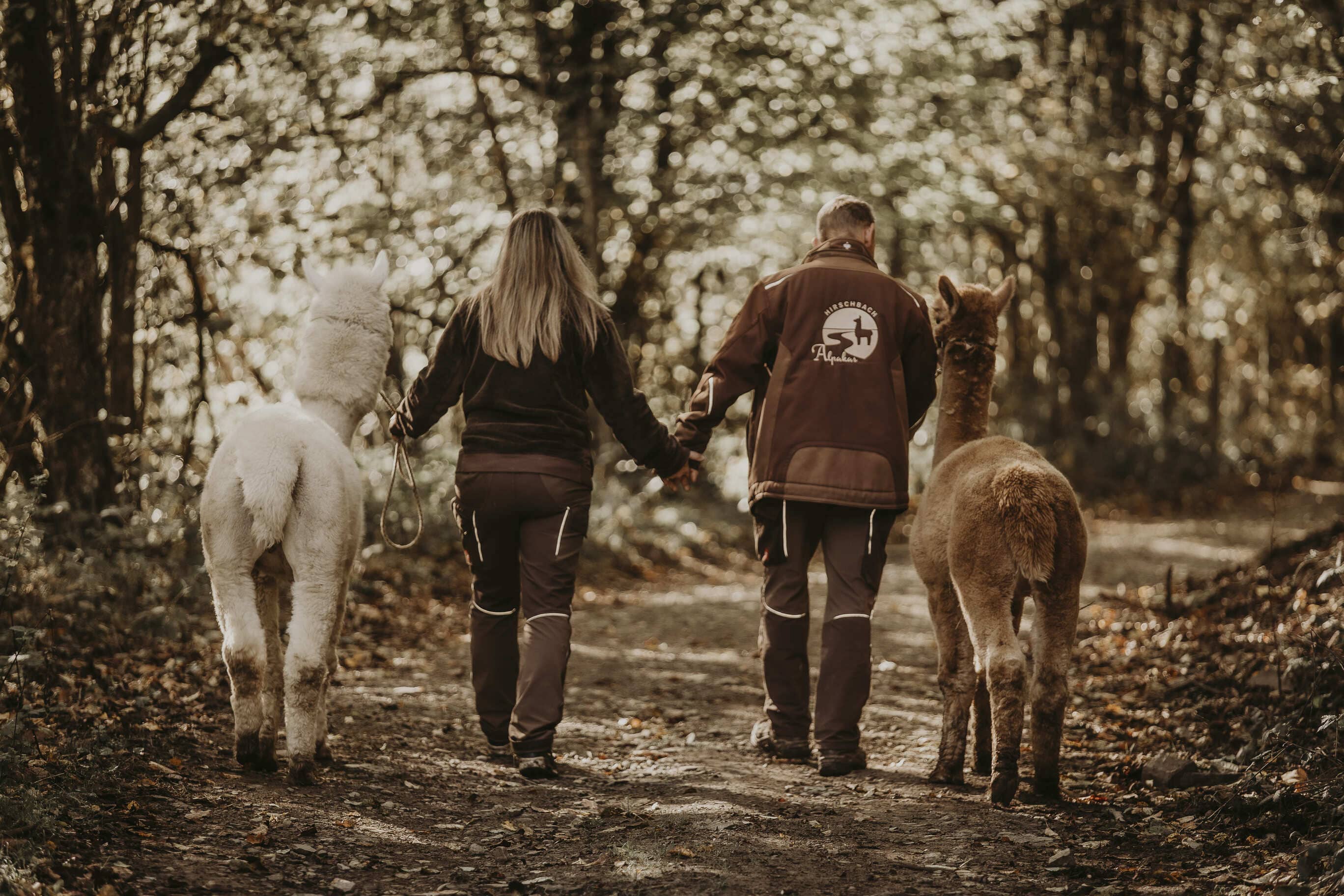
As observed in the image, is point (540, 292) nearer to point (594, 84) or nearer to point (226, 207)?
point (226, 207)

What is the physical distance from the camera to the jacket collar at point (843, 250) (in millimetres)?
5770

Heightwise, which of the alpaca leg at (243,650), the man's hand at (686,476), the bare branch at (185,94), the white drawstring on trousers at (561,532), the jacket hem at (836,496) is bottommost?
the alpaca leg at (243,650)

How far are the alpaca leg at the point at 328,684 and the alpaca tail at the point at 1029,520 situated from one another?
2.73m

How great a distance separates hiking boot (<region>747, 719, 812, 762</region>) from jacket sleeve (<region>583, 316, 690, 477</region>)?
1.39 metres

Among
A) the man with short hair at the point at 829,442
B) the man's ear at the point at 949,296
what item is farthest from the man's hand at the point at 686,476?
the man's ear at the point at 949,296

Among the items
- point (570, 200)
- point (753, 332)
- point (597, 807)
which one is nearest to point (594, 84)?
point (570, 200)

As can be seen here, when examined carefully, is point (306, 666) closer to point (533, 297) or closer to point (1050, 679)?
point (533, 297)

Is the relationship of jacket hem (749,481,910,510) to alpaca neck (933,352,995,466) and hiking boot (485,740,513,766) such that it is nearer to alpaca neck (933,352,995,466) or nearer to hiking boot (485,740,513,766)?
alpaca neck (933,352,995,466)

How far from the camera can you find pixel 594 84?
12.2 meters

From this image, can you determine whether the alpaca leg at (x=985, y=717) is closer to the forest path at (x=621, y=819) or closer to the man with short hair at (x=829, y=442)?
the forest path at (x=621, y=819)

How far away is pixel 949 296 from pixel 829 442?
0.95 metres

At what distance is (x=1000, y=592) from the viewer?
491cm

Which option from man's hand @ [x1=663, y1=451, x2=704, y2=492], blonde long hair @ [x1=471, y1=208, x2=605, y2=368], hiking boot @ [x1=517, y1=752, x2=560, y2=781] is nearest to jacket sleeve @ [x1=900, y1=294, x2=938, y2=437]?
man's hand @ [x1=663, y1=451, x2=704, y2=492]

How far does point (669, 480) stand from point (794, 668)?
1066 millimetres
